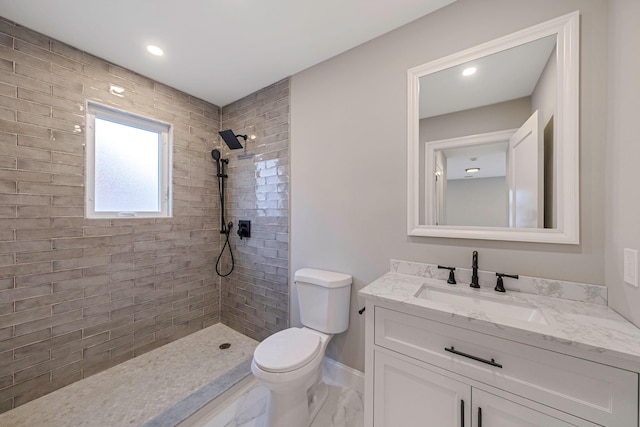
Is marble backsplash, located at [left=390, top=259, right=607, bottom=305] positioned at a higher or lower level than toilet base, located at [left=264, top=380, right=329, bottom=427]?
higher

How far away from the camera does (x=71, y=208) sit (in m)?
1.66

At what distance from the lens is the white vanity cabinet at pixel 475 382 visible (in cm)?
72

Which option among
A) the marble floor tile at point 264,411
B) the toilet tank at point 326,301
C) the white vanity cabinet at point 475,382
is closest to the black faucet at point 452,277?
the white vanity cabinet at point 475,382

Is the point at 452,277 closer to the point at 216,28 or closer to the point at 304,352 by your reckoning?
the point at 304,352

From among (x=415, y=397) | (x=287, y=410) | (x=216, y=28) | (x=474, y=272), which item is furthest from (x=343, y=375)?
(x=216, y=28)

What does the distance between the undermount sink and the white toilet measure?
57 cm

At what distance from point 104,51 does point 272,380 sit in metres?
2.52

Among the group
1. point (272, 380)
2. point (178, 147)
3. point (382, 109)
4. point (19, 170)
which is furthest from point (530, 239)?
point (19, 170)

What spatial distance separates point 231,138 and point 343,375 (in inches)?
88.9

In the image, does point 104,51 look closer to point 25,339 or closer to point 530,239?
point 25,339

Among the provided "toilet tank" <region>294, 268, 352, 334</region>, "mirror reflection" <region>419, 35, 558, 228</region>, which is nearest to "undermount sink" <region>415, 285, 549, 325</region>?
"mirror reflection" <region>419, 35, 558, 228</region>

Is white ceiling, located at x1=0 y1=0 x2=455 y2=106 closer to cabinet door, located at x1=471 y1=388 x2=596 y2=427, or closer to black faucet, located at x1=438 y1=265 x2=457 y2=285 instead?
black faucet, located at x1=438 y1=265 x2=457 y2=285

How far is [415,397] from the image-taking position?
1016 millimetres

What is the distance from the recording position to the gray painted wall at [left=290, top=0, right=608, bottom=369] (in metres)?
1.04
